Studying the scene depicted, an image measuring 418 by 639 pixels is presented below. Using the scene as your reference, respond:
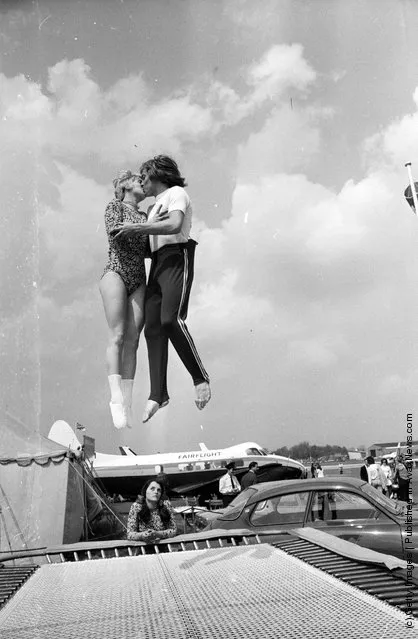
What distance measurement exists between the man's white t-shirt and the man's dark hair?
0.08 meters

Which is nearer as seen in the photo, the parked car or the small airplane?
the parked car

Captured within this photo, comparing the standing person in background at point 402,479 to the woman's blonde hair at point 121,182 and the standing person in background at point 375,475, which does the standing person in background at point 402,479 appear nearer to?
the standing person in background at point 375,475

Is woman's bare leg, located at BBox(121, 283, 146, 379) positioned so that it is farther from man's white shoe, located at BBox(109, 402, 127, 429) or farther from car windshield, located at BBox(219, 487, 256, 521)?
car windshield, located at BBox(219, 487, 256, 521)

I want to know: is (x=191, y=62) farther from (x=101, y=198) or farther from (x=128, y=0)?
(x=101, y=198)

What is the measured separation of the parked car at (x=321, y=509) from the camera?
189 inches

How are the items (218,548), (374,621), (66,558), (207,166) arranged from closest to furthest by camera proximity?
(374,621) → (218,548) → (66,558) → (207,166)

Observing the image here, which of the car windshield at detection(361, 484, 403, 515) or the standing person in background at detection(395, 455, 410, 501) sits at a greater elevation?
the car windshield at detection(361, 484, 403, 515)

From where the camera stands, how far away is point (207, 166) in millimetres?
4629

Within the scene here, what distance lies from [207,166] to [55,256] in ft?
4.32

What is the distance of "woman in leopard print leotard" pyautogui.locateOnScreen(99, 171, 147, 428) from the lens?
4.54 metres

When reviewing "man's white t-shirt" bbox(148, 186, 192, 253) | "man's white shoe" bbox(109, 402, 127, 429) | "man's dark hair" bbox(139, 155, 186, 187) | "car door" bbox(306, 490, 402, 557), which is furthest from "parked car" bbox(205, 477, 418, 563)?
"man's dark hair" bbox(139, 155, 186, 187)

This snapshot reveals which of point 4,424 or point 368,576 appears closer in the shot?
point 368,576

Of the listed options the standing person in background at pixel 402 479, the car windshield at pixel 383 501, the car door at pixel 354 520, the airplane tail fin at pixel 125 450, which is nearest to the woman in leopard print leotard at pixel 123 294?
the airplane tail fin at pixel 125 450

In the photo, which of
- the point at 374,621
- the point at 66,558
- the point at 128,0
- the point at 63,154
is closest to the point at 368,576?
the point at 374,621
